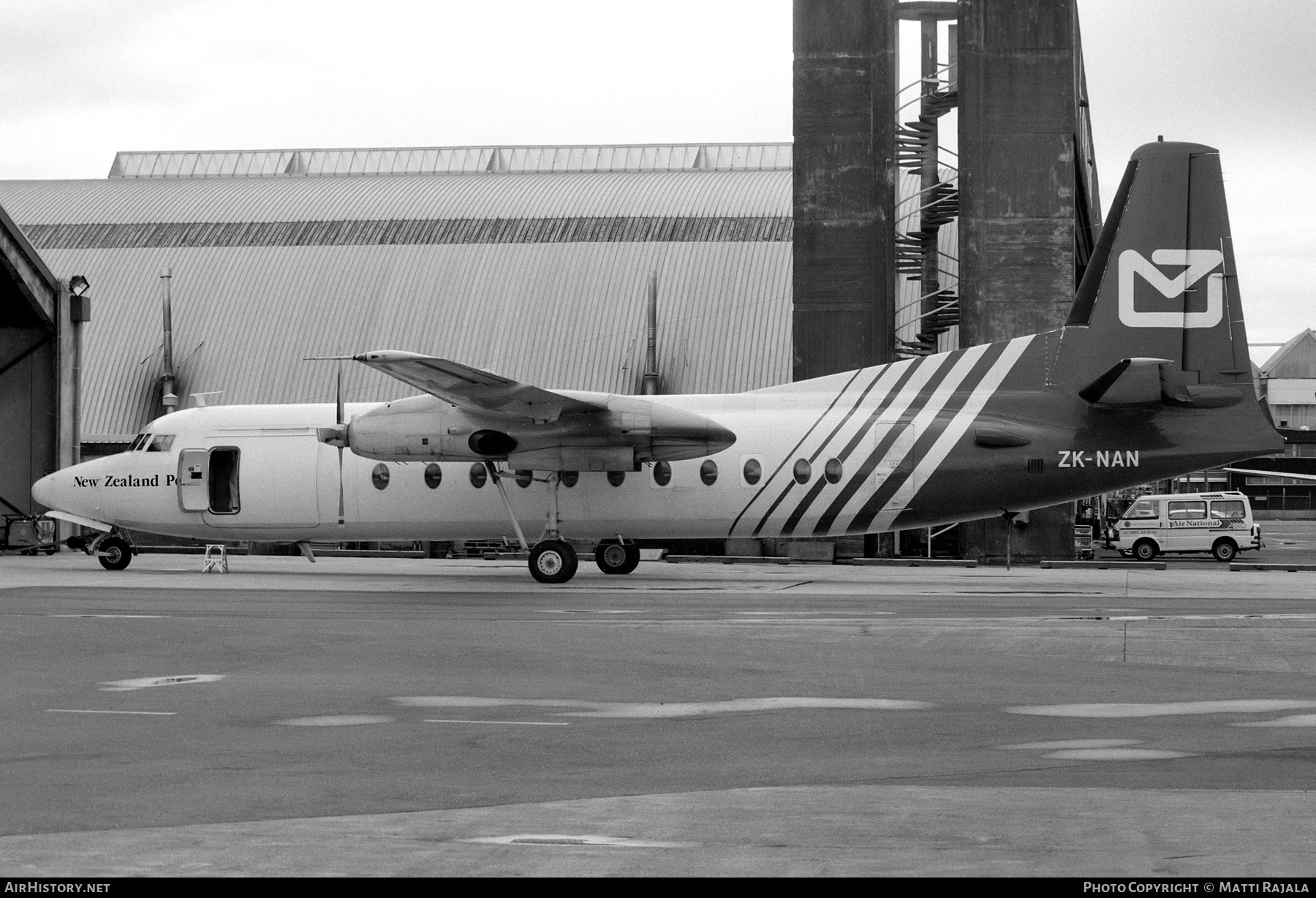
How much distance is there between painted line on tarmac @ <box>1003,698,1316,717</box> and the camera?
37.3 feet

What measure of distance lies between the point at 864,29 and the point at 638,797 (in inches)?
1395

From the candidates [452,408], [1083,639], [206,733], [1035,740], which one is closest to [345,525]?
[452,408]

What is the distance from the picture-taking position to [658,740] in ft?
33.9

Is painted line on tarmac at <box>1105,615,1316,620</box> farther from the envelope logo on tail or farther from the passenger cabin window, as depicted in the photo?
the passenger cabin window

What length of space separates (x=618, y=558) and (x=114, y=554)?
1111 centimetres

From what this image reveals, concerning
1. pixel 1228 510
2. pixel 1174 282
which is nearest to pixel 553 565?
pixel 1174 282

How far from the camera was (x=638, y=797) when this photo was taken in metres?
8.30

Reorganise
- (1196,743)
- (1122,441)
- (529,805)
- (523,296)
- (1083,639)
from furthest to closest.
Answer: (523,296) → (1122,441) → (1083,639) → (1196,743) → (529,805)

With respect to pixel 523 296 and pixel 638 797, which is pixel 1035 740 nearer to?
pixel 638 797

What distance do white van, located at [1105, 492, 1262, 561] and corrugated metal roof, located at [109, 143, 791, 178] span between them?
92.4 ft

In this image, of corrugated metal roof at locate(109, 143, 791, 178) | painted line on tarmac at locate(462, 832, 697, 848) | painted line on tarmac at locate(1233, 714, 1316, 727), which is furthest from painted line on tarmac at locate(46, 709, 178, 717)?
corrugated metal roof at locate(109, 143, 791, 178)

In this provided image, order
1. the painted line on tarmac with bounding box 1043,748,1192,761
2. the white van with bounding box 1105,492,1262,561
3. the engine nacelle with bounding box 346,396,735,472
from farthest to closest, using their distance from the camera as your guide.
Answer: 1. the white van with bounding box 1105,492,1262,561
2. the engine nacelle with bounding box 346,396,735,472
3. the painted line on tarmac with bounding box 1043,748,1192,761

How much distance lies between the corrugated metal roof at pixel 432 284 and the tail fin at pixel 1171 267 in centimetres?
2343

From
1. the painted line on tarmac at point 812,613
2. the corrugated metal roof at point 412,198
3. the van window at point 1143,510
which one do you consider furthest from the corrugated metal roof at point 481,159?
the painted line on tarmac at point 812,613
